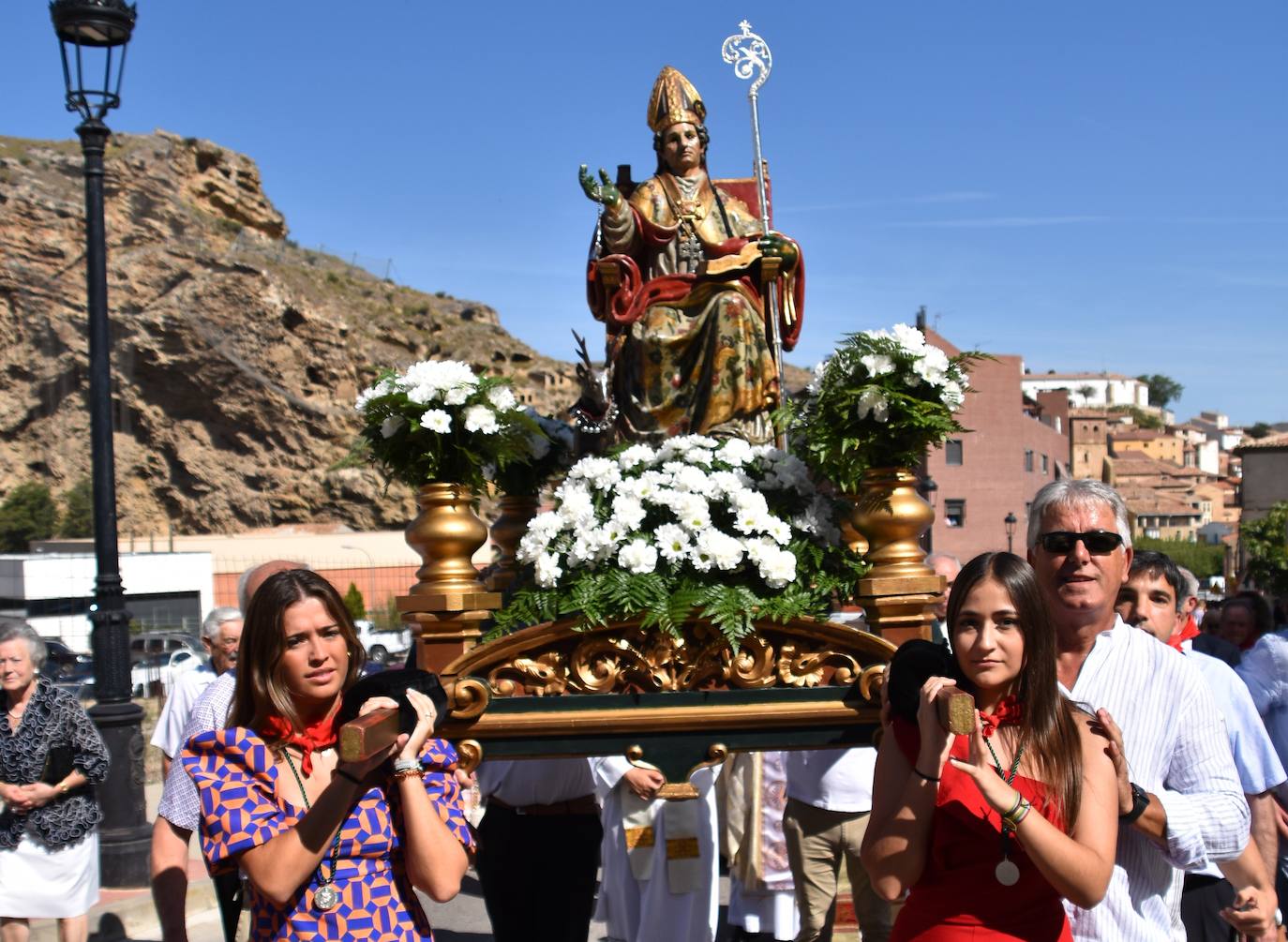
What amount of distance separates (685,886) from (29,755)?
2952 mm

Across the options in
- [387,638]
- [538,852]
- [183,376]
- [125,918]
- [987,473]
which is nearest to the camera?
[538,852]

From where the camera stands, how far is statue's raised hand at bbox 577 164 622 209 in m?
5.98

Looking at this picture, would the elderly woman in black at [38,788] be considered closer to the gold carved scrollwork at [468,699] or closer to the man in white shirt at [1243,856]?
the gold carved scrollwork at [468,699]

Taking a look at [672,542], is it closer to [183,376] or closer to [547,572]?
[547,572]

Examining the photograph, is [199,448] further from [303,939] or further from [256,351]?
[303,939]

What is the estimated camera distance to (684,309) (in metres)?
6.07

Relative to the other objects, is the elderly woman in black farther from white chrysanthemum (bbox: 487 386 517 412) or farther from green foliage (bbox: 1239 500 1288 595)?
green foliage (bbox: 1239 500 1288 595)

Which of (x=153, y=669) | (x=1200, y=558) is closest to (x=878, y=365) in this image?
(x=153, y=669)

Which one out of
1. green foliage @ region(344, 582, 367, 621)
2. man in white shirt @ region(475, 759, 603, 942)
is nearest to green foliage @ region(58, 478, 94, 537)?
green foliage @ region(344, 582, 367, 621)

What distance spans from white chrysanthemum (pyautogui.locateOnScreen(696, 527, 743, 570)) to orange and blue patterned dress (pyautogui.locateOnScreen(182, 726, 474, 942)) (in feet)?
4.94

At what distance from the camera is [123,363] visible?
47.2 m

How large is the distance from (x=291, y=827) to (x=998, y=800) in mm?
1519

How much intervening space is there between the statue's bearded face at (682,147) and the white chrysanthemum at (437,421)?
8.83 ft

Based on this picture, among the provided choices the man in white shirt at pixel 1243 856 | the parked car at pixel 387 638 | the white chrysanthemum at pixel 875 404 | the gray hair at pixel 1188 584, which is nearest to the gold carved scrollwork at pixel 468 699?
the white chrysanthemum at pixel 875 404
